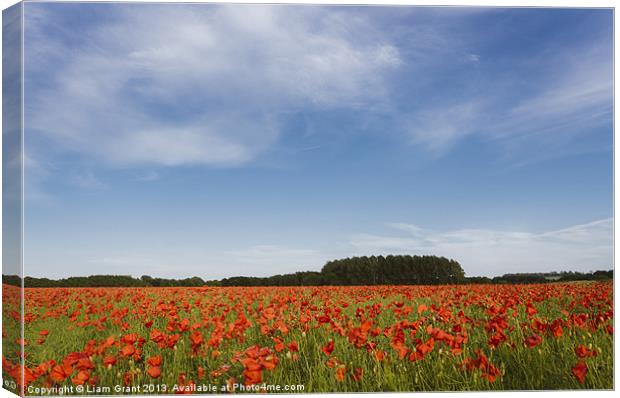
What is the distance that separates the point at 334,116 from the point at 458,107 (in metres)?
1.24

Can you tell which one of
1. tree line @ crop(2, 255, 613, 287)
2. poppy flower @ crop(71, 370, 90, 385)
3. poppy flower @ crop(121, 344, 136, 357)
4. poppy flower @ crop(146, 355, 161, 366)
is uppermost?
tree line @ crop(2, 255, 613, 287)

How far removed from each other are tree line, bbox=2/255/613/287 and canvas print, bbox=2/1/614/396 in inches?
0.9

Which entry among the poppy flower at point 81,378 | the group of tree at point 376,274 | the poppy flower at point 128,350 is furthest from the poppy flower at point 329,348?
the poppy flower at point 81,378

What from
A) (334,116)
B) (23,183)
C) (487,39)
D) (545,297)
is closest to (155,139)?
(23,183)

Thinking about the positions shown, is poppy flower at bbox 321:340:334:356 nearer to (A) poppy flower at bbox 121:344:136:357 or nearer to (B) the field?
(B) the field

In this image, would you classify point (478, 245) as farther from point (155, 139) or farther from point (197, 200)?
point (155, 139)

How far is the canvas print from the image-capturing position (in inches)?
208

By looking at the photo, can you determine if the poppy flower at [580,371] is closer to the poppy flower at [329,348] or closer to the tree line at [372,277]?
the tree line at [372,277]

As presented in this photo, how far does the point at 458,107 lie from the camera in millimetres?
5719

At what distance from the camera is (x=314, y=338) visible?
18.0ft

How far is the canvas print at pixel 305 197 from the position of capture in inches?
208

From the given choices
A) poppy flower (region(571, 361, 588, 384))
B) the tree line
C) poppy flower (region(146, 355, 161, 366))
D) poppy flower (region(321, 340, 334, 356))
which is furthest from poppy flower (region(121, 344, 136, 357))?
poppy flower (region(571, 361, 588, 384))

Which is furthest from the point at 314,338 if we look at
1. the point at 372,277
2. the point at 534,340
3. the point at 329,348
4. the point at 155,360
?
the point at 534,340

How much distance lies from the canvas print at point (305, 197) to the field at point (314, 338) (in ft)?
0.08
